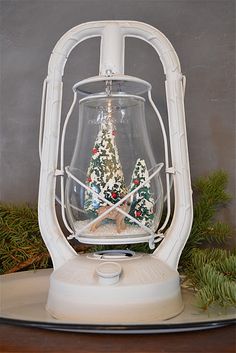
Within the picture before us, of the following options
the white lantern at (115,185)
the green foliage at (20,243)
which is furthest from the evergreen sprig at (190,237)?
the white lantern at (115,185)

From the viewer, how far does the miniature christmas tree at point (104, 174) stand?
54 cm

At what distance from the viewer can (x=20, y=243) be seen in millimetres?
700

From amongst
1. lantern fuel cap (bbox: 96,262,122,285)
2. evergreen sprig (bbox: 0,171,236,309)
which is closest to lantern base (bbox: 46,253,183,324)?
lantern fuel cap (bbox: 96,262,122,285)

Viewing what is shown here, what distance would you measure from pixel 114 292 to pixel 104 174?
0.14 meters

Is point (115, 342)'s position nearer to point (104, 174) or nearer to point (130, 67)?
point (104, 174)

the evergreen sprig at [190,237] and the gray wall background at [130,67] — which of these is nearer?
the evergreen sprig at [190,237]

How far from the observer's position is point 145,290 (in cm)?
49

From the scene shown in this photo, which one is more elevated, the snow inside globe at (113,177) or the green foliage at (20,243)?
the snow inside globe at (113,177)

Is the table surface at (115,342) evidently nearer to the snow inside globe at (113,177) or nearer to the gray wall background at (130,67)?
the snow inside globe at (113,177)

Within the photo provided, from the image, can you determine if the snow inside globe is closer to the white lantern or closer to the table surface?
the white lantern

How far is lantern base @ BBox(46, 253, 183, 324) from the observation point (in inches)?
19.0

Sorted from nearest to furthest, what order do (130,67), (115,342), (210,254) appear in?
(115,342), (210,254), (130,67)

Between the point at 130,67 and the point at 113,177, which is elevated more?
the point at 130,67

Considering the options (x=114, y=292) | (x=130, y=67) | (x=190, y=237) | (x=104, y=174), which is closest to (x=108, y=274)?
(x=114, y=292)
